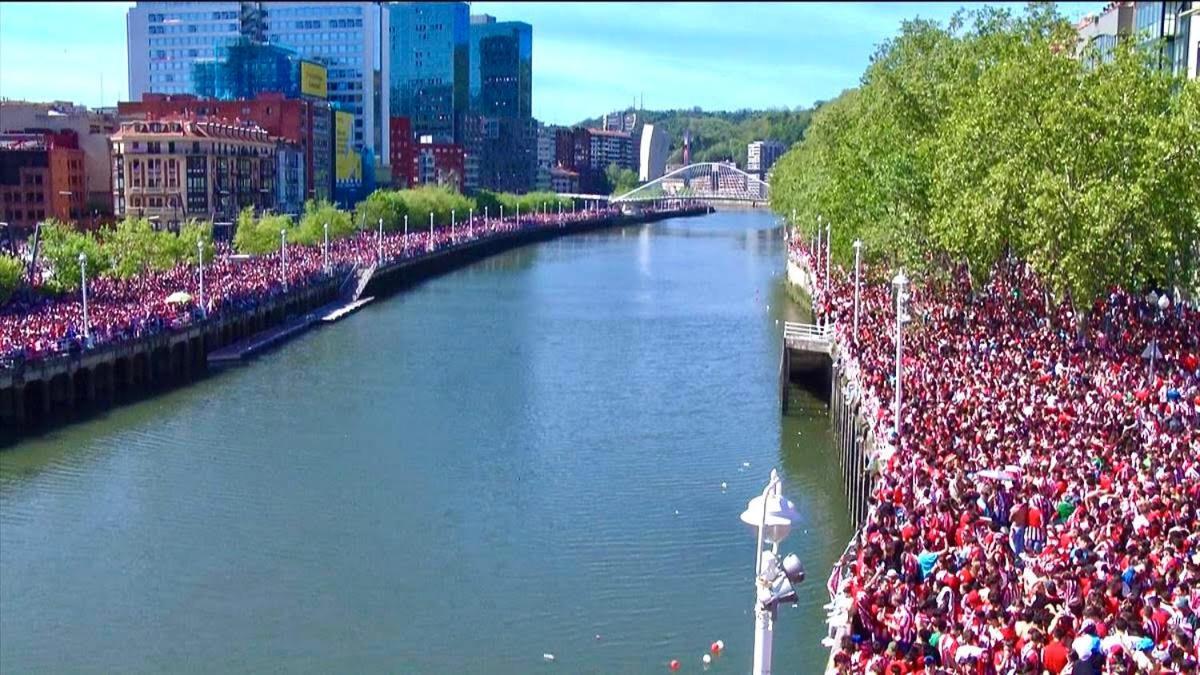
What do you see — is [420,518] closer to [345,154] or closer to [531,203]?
[345,154]

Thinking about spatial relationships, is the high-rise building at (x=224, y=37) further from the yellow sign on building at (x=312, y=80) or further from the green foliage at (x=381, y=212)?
the green foliage at (x=381, y=212)

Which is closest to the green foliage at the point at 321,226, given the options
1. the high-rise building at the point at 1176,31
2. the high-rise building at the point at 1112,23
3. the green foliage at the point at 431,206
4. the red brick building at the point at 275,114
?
the green foliage at the point at 431,206

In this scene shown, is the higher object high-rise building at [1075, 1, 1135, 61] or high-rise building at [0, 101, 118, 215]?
high-rise building at [1075, 1, 1135, 61]

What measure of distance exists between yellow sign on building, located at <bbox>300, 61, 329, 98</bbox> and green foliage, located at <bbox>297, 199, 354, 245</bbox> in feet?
124

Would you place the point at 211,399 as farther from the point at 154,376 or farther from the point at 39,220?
the point at 39,220

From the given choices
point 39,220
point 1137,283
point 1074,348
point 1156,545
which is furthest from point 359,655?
point 39,220

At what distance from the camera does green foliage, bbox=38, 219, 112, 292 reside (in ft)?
170

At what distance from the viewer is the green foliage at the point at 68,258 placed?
51.8 m

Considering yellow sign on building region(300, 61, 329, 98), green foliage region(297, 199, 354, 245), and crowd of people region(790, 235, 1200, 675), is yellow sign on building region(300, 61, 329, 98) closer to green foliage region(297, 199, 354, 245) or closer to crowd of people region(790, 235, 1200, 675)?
green foliage region(297, 199, 354, 245)

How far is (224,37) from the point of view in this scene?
159 metres

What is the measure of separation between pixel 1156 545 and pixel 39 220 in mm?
85137

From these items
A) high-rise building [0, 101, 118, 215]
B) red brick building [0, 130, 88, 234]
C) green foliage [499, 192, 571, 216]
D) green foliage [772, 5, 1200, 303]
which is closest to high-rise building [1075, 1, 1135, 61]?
green foliage [772, 5, 1200, 303]

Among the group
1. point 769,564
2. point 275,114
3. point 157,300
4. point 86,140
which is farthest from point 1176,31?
point 275,114

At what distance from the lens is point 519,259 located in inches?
4299
